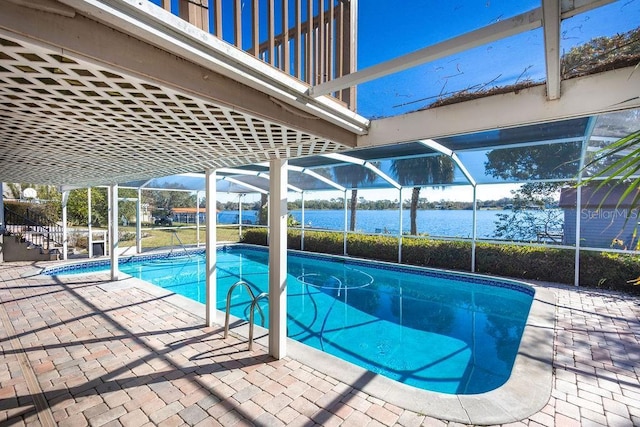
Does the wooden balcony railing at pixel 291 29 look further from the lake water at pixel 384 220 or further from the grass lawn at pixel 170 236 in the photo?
the grass lawn at pixel 170 236

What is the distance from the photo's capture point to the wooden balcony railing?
70.3 inches

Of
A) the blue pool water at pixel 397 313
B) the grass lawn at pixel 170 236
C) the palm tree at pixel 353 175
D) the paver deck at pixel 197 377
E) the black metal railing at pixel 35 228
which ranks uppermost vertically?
the palm tree at pixel 353 175

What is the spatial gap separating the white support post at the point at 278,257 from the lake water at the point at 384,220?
8.80 metres

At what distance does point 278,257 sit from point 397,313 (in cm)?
447

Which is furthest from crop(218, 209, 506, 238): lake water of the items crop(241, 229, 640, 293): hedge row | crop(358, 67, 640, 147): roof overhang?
crop(358, 67, 640, 147): roof overhang

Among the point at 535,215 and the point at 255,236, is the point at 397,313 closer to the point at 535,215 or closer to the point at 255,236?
the point at 535,215

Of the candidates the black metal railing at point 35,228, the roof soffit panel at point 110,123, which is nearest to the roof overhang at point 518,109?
the roof soffit panel at point 110,123

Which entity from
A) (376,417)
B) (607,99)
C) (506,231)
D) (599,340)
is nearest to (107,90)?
(607,99)

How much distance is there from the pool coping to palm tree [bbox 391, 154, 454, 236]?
5.46 meters

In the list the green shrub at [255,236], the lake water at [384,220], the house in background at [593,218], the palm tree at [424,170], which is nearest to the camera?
the palm tree at [424,170]

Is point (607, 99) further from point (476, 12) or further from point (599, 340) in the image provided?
point (599, 340)

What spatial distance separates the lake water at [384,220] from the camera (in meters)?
14.0

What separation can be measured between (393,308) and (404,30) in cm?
641

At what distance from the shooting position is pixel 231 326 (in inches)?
211
